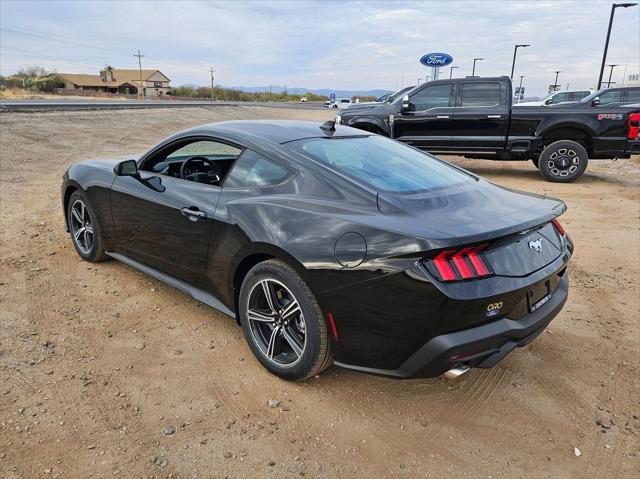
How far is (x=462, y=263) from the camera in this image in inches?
87.4

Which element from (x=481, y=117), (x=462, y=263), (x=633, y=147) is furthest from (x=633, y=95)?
(x=462, y=263)

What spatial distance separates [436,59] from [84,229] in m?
21.7

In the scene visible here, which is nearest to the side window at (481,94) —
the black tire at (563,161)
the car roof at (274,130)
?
the black tire at (563,161)

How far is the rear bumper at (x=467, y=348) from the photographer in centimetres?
222

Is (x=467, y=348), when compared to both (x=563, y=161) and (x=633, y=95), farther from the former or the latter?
(x=633, y=95)

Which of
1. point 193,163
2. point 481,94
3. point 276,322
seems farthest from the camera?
point 481,94

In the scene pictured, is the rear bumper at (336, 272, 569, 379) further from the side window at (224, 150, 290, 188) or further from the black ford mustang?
the side window at (224, 150, 290, 188)

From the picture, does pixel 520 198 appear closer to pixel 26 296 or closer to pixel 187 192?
pixel 187 192

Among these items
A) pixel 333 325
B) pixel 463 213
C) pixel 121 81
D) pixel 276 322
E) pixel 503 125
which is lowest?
pixel 276 322

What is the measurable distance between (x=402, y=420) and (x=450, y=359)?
568 mm

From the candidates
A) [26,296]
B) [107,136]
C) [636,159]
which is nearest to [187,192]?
[26,296]

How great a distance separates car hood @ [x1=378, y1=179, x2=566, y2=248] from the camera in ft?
7.36

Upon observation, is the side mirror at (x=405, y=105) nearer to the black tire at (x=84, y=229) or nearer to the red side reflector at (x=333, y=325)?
the black tire at (x=84, y=229)

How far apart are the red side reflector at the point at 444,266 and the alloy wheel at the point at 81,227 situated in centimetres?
348
